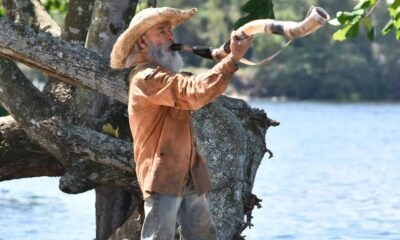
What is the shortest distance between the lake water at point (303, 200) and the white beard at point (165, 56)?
21.6 ft

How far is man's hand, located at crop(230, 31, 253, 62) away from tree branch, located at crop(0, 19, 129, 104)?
2.98 meters

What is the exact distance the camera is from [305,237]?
50.2 ft

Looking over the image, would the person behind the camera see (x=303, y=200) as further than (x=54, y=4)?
Yes

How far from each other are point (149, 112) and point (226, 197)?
2251mm

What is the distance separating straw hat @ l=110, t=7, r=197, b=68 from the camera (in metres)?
7.39

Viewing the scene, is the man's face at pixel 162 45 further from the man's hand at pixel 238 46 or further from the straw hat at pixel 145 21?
the man's hand at pixel 238 46

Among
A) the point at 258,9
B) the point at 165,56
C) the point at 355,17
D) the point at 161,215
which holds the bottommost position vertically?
the point at 161,215

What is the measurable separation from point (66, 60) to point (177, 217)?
2472 millimetres

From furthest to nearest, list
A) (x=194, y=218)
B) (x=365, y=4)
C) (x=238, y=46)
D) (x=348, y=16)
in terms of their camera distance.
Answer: (x=365, y=4)
(x=348, y=16)
(x=194, y=218)
(x=238, y=46)

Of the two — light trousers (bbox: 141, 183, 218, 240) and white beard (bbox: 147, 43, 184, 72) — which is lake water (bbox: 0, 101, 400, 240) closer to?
light trousers (bbox: 141, 183, 218, 240)

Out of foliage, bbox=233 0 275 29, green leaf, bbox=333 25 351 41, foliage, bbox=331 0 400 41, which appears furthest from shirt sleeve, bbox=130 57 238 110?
foliage, bbox=233 0 275 29

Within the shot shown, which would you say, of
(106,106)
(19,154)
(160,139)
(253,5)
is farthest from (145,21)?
(19,154)

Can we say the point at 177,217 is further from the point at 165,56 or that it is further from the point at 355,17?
the point at 355,17

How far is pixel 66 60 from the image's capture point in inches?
385
